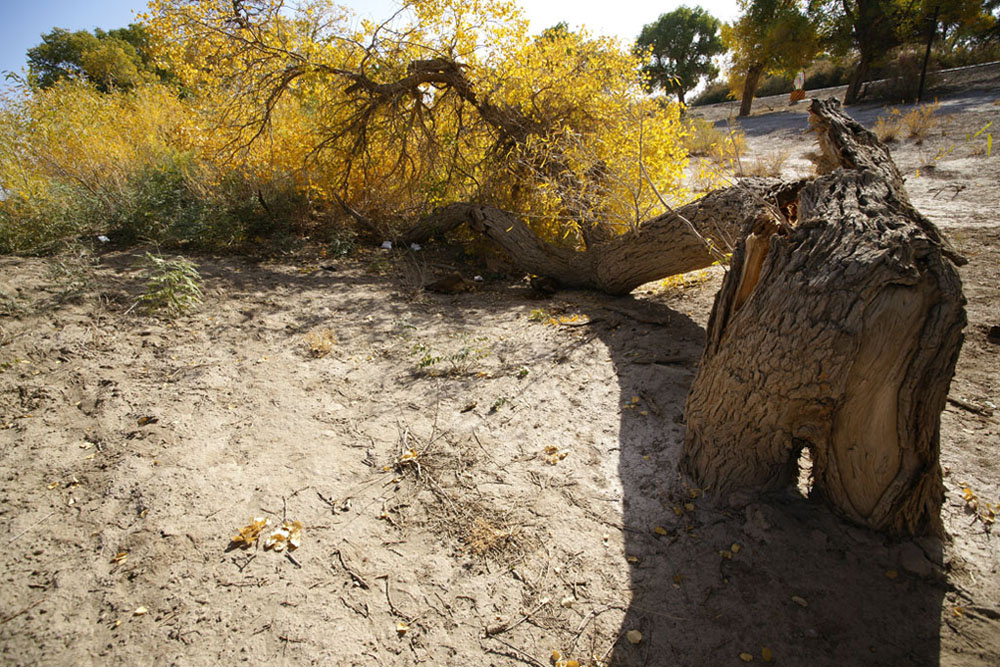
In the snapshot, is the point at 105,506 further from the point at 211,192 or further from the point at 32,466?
the point at 211,192

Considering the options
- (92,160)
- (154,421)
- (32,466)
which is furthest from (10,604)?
(92,160)

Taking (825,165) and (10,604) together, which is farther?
(825,165)

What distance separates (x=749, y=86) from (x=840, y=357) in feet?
68.0

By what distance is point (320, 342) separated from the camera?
148 inches

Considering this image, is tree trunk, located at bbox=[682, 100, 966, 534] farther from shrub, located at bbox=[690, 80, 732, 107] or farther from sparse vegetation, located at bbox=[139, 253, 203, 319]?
shrub, located at bbox=[690, 80, 732, 107]

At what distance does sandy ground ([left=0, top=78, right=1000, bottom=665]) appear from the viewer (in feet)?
5.54

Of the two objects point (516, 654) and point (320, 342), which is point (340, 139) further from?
point (516, 654)

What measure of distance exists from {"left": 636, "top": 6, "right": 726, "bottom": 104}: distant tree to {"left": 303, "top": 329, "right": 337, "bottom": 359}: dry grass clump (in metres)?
30.5

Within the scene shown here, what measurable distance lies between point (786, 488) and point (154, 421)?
11.6 ft

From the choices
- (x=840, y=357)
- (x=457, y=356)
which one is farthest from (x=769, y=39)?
(x=840, y=357)

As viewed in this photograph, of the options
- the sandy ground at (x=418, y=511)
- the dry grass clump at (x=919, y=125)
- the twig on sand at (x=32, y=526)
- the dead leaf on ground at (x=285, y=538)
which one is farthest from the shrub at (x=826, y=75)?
the twig on sand at (x=32, y=526)

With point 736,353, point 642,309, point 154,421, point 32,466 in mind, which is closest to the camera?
point 736,353

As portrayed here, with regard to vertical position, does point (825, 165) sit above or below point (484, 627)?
above

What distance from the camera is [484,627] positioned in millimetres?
1766
